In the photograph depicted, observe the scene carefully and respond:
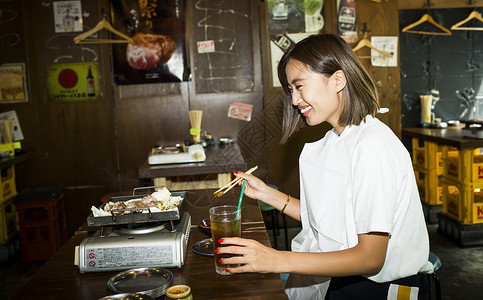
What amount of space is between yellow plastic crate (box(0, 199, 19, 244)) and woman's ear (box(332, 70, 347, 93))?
3.58 m

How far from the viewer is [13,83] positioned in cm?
441

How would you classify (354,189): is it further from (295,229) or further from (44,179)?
(44,179)

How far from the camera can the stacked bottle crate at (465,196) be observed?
12.4 feet

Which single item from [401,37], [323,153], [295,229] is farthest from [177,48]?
[323,153]

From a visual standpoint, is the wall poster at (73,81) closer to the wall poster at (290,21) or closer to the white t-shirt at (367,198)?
the wall poster at (290,21)

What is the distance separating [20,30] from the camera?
4.36 m

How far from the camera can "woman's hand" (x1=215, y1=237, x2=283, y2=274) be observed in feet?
3.81

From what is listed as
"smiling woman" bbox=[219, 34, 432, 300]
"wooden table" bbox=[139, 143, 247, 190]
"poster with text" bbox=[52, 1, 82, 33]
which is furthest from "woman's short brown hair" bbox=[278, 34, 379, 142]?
"poster with text" bbox=[52, 1, 82, 33]

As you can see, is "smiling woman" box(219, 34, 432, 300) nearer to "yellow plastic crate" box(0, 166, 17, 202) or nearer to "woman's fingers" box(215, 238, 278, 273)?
"woman's fingers" box(215, 238, 278, 273)

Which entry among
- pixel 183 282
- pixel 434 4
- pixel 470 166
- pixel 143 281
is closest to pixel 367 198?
pixel 183 282

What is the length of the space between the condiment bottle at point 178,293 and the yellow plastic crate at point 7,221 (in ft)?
11.3

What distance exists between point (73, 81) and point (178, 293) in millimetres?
3857

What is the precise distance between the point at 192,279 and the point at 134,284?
0.16 meters

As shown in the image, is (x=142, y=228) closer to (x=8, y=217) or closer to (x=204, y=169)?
(x=204, y=169)
